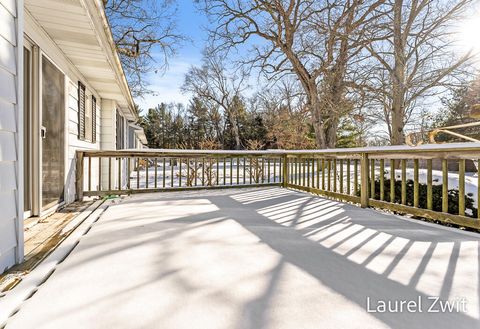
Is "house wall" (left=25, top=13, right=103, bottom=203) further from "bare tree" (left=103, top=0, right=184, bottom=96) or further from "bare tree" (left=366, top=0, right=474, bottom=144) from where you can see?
"bare tree" (left=366, top=0, right=474, bottom=144)

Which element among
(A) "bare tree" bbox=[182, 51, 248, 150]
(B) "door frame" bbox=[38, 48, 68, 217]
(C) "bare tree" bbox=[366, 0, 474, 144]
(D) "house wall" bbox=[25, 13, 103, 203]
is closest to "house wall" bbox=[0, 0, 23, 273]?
Result: (B) "door frame" bbox=[38, 48, 68, 217]

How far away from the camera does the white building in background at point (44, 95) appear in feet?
5.45

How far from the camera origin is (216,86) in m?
23.5

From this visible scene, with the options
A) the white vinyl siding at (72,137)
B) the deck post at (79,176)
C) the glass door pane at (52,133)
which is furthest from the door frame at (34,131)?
the deck post at (79,176)

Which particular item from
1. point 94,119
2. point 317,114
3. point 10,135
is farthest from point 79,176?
point 317,114

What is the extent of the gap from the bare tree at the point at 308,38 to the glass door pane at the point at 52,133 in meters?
6.64

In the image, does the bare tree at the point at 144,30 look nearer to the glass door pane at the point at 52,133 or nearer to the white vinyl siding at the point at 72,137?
the white vinyl siding at the point at 72,137

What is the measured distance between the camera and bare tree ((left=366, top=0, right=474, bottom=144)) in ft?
25.7

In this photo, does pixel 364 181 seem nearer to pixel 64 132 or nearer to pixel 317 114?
pixel 64 132

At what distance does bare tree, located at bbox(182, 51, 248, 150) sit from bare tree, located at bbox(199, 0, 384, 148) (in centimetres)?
1100

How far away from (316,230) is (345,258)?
0.70 meters

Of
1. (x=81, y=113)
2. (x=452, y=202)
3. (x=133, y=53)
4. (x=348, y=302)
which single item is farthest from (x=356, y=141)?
(x=348, y=302)

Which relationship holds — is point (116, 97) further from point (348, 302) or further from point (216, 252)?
point (348, 302)

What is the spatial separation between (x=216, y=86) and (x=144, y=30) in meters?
13.3
